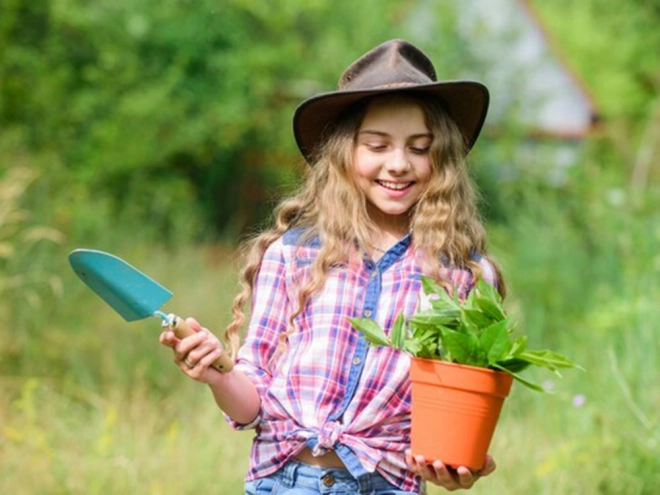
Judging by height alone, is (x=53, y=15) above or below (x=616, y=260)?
above

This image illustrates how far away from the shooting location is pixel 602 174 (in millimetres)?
11008

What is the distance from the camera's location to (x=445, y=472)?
9.11 ft

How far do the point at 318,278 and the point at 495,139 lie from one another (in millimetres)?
11737

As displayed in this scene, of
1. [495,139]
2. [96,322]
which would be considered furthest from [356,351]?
[495,139]

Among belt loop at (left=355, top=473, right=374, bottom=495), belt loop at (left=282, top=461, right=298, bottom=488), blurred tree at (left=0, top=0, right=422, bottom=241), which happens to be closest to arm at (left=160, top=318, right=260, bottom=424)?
belt loop at (left=282, top=461, right=298, bottom=488)

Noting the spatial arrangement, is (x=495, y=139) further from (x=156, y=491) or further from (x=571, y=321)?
(x=156, y=491)

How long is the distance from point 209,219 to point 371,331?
13.0 meters

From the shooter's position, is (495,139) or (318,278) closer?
(318,278)

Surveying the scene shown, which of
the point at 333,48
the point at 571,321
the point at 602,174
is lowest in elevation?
the point at 571,321

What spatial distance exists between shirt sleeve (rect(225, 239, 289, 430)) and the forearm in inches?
1.7

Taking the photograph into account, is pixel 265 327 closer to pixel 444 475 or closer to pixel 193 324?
pixel 193 324

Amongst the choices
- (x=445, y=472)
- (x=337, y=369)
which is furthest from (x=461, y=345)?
(x=337, y=369)

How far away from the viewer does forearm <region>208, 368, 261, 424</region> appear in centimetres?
295

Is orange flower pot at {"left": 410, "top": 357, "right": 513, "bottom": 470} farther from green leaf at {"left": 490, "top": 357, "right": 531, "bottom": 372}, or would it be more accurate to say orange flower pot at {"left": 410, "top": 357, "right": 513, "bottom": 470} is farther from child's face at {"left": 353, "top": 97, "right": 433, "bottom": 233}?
child's face at {"left": 353, "top": 97, "right": 433, "bottom": 233}
